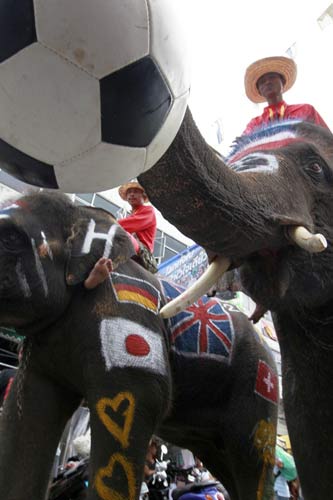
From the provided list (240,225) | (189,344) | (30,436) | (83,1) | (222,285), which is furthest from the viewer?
(189,344)

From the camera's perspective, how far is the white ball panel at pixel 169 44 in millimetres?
1117

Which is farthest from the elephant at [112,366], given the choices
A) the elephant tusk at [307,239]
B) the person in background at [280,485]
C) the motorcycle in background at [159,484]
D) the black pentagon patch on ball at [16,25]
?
the person in background at [280,485]

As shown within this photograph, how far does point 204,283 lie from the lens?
1643 mm

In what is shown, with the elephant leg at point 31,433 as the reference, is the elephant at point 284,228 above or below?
above

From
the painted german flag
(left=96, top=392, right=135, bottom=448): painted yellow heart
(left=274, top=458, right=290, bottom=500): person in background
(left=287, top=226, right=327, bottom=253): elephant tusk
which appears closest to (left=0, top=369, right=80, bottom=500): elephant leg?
(left=96, top=392, right=135, bottom=448): painted yellow heart

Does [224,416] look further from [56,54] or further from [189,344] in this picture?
[56,54]

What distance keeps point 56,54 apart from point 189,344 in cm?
Answer: 168

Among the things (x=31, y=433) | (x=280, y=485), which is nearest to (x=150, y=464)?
(x=280, y=485)

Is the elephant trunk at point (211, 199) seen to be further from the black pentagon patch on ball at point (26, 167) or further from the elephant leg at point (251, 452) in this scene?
the elephant leg at point (251, 452)

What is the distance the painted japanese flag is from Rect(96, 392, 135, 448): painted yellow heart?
0.39 ft

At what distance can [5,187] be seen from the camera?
8.65 m

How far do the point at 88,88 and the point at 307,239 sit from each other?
2.42 feet

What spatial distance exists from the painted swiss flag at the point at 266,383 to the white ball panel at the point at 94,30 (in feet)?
6.13

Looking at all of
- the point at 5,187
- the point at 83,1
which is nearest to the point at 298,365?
the point at 83,1
